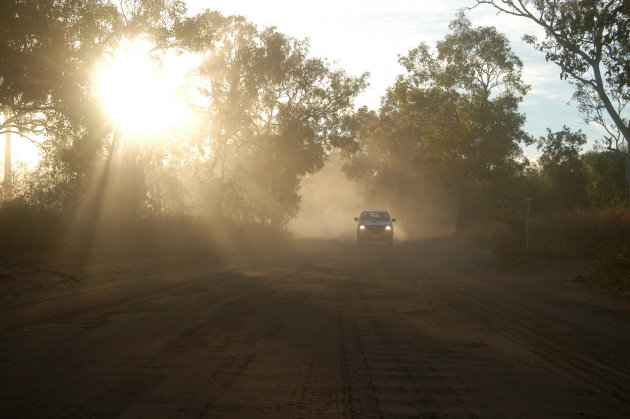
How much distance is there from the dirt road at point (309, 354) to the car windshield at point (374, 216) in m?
22.2

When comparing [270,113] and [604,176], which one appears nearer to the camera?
[270,113]

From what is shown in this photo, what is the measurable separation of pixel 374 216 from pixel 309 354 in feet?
93.8

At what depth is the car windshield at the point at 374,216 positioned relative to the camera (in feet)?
113

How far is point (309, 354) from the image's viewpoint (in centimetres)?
653

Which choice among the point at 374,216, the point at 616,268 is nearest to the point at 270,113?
the point at 374,216

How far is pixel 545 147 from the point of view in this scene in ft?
209

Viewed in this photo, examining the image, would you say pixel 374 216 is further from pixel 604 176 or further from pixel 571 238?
pixel 604 176

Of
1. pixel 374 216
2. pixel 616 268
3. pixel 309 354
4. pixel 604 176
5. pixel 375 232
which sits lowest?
pixel 309 354

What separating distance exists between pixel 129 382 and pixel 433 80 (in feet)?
142

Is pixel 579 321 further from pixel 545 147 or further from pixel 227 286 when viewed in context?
pixel 545 147

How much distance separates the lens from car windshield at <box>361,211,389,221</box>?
34.5 meters

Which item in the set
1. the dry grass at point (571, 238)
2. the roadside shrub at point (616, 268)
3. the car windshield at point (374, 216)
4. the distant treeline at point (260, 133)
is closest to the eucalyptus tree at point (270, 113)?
the distant treeline at point (260, 133)

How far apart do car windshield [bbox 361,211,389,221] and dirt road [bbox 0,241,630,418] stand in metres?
22.2

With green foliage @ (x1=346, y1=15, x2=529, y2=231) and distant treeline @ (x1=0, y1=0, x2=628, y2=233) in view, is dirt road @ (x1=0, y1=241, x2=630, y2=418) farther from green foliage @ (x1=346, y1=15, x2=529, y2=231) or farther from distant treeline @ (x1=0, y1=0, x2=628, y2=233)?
green foliage @ (x1=346, y1=15, x2=529, y2=231)
